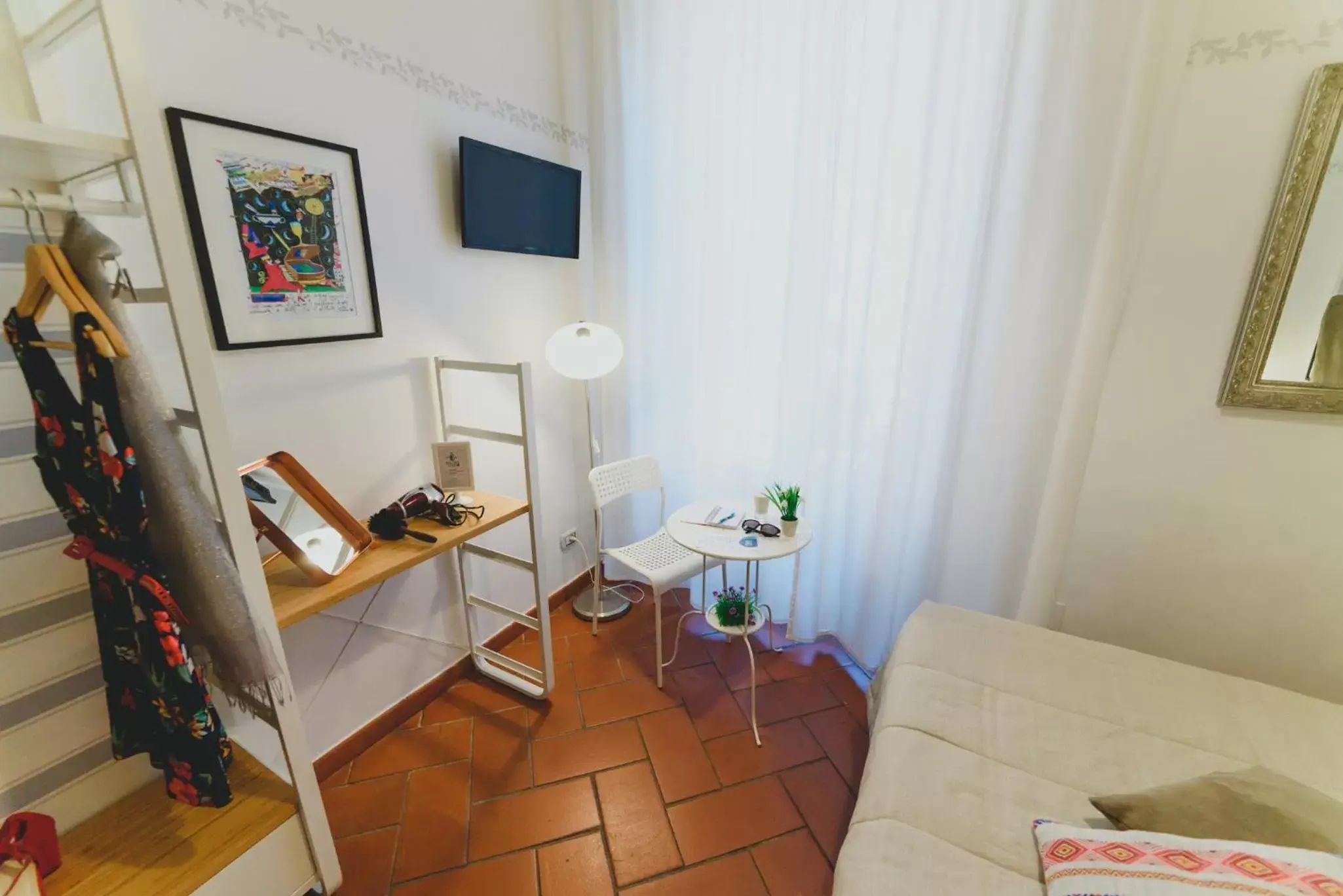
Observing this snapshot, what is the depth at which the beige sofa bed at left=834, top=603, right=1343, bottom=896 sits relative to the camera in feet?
3.10

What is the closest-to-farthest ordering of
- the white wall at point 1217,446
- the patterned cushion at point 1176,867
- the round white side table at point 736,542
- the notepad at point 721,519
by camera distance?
the patterned cushion at point 1176,867
the white wall at point 1217,446
the round white side table at point 736,542
the notepad at point 721,519

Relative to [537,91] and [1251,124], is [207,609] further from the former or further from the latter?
[1251,124]

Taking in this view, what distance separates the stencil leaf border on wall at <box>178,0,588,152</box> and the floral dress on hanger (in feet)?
2.95

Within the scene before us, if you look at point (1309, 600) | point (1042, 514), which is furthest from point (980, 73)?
point (1309, 600)

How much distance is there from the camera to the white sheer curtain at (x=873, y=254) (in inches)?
60.6

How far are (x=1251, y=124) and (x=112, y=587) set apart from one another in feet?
9.78

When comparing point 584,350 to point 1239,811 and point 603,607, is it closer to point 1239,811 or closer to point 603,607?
point 603,607

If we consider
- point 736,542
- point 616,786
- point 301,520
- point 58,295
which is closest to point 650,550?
point 736,542

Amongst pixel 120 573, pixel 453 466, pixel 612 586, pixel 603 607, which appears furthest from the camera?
pixel 612 586

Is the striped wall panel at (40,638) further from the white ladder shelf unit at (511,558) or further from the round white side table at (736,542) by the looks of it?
the round white side table at (736,542)

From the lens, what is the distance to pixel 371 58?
1.50 meters

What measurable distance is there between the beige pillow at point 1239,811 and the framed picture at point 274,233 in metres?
2.16

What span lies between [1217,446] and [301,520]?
9.03 feet

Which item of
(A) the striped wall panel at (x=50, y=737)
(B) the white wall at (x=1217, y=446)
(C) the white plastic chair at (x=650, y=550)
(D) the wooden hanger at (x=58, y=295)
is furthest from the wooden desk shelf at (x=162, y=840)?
(B) the white wall at (x=1217, y=446)
